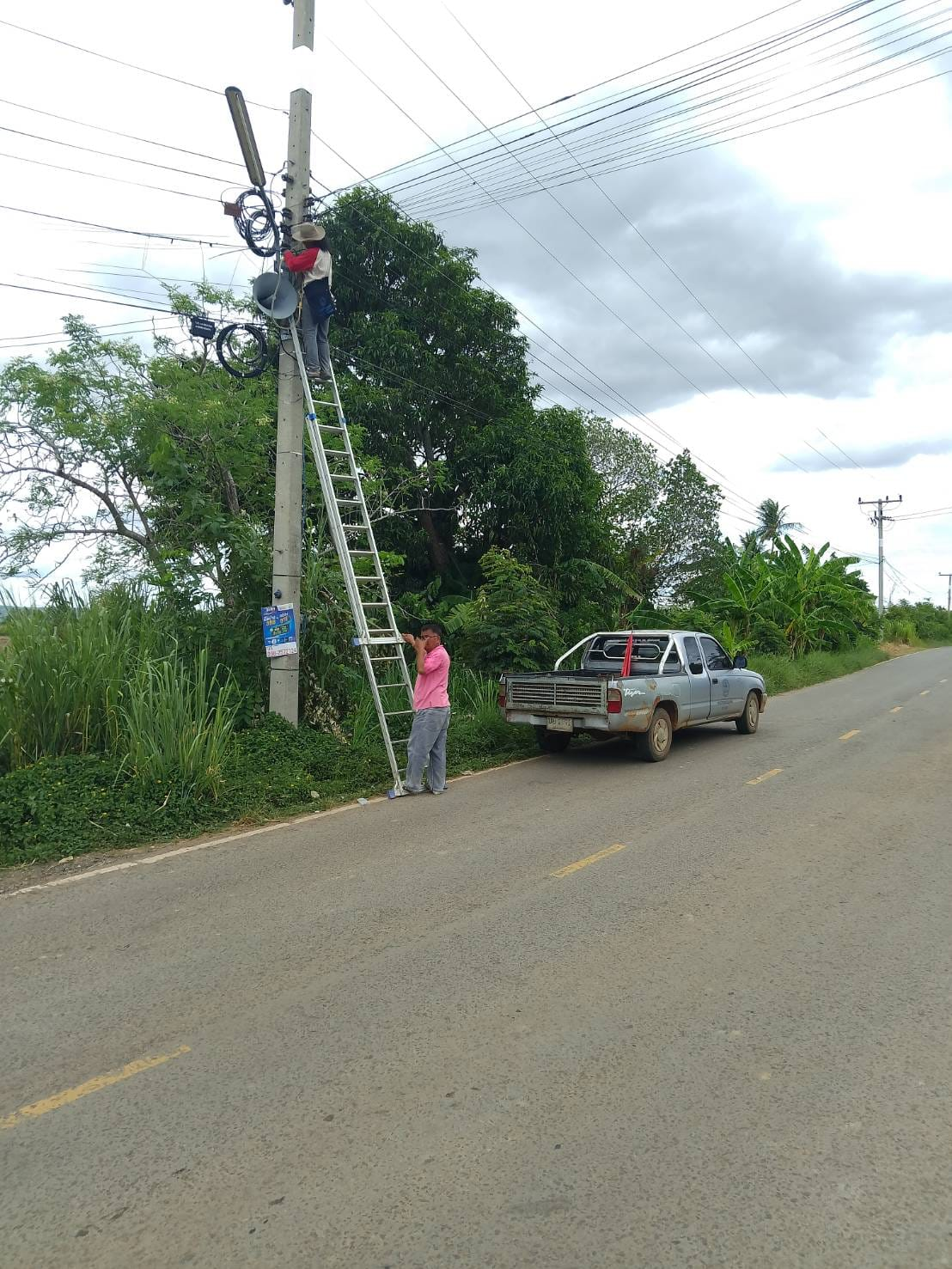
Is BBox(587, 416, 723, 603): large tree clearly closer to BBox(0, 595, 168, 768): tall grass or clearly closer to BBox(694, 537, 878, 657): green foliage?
BBox(694, 537, 878, 657): green foliage

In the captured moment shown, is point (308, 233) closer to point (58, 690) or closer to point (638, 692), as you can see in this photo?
point (58, 690)

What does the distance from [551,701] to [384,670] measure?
226cm

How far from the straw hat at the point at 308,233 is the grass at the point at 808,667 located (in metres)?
15.9

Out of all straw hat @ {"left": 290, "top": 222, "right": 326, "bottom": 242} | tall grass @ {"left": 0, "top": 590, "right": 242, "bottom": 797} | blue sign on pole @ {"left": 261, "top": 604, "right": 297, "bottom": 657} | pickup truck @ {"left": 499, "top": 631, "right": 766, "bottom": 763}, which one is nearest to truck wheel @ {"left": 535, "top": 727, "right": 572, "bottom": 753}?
pickup truck @ {"left": 499, "top": 631, "right": 766, "bottom": 763}

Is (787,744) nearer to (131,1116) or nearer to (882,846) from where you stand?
(882,846)

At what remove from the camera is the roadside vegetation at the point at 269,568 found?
A: 8367 mm

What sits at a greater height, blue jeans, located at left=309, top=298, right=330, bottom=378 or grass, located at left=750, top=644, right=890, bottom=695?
blue jeans, located at left=309, top=298, right=330, bottom=378

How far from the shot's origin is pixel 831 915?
554cm

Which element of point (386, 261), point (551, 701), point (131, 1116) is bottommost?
point (131, 1116)

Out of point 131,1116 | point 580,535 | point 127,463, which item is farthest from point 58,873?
point 580,535

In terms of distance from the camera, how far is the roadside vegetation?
8.37 meters

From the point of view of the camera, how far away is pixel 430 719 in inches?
374

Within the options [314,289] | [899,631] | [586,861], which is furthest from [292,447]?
[899,631]

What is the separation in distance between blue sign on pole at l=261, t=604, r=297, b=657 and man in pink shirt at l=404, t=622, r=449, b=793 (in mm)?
1445
